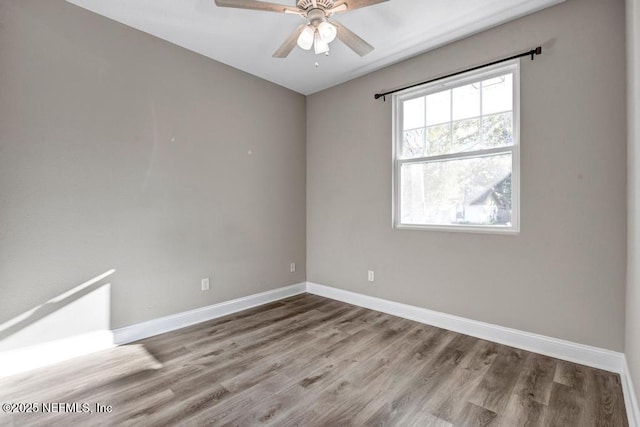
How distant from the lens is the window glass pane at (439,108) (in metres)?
2.98

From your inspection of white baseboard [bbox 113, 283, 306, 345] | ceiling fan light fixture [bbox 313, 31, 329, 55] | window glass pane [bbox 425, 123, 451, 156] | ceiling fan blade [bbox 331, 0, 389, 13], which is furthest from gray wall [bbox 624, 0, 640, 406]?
white baseboard [bbox 113, 283, 306, 345]

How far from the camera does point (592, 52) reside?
2.20m

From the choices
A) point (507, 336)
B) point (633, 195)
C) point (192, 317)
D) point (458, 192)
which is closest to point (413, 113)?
point (458, 192)

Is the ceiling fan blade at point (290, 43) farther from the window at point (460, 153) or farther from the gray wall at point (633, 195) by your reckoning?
the gray wall at point (633, 195)

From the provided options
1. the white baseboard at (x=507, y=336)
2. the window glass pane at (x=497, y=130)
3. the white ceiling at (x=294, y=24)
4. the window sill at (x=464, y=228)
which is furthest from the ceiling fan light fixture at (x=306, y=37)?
the white baseboard at (x=507, y=336)

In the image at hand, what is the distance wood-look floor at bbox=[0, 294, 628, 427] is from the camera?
5.49ft

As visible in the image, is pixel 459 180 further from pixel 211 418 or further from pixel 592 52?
pixel 211 418

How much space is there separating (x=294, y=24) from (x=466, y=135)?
1.88m

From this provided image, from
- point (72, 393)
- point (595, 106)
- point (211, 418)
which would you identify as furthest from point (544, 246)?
point (72, 393)

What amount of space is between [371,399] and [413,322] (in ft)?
4.60

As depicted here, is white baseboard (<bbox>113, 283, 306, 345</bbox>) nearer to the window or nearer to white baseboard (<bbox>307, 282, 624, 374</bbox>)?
Result: white baseboard (<bbox>307, 282, 624, 374</bbox>)

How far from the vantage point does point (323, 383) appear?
6.57ft

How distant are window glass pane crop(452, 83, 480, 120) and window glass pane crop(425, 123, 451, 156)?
15 cm

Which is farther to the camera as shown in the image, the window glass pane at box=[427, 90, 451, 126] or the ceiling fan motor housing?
the window glass pane at box=[427, 90, 451, 126]
